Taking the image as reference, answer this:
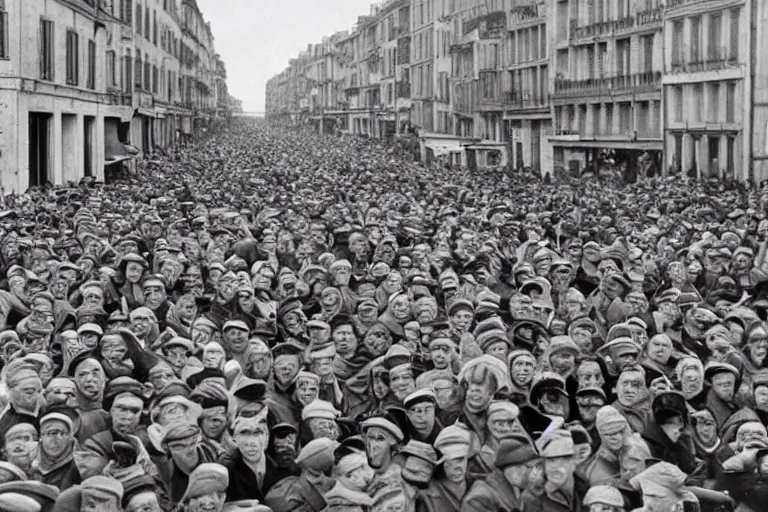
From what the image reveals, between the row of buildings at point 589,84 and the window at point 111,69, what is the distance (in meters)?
18.4

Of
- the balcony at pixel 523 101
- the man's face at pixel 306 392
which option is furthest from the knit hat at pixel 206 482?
the balcony at pixel 523 101

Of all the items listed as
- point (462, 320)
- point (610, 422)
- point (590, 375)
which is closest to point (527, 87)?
point (462, 320)

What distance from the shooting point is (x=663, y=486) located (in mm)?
6980

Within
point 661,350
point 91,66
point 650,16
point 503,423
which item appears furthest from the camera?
point 650,16

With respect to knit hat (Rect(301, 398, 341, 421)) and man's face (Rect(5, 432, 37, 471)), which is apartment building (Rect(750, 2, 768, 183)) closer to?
knit hat (Rect(301, 398, 341, 421))

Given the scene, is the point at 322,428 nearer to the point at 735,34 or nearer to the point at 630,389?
the point at 630,389

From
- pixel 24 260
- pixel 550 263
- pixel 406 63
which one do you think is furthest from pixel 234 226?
pixel 406 63

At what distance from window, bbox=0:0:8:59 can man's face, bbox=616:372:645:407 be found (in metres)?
23.7

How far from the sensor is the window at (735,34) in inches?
1654

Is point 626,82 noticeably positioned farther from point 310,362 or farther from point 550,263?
point 310,362

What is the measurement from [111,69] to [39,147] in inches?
478

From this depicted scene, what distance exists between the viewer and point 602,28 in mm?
55156

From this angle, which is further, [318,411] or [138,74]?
[138,74]

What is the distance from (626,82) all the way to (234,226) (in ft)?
111
